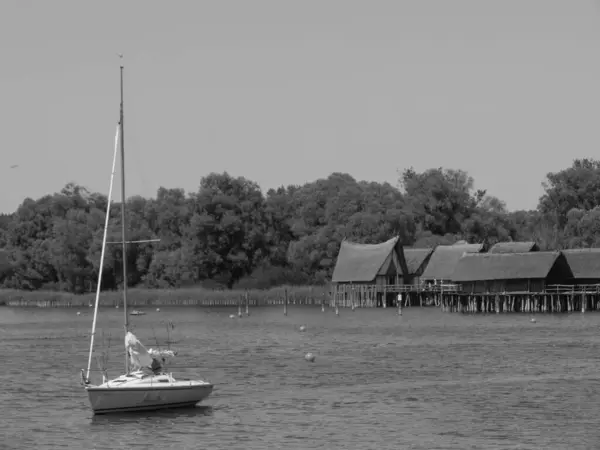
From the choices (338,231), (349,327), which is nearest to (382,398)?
(349,327)

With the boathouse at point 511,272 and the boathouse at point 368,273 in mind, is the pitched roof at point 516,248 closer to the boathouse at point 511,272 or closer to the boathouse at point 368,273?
the boathouse at point 511,272

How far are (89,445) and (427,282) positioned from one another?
310 feet

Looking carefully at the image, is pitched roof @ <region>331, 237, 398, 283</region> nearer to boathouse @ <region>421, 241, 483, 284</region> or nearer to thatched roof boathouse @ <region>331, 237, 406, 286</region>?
thatched roof boathouse @ <region>331, 237, 406, 286</region>

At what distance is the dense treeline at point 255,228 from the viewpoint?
5502 inches

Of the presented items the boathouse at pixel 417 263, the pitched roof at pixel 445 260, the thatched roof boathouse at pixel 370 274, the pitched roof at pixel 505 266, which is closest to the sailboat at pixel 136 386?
the pitched roof at pixel 505 266

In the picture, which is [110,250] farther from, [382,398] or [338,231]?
[382,398]

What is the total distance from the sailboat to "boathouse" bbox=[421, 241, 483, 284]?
8452 cm

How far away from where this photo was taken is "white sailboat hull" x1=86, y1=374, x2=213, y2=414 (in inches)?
1442

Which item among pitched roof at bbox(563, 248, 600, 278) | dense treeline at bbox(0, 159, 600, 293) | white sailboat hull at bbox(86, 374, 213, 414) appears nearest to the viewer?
white sailboat hull at bbox(86, 374, 213, 414)

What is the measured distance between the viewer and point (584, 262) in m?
108

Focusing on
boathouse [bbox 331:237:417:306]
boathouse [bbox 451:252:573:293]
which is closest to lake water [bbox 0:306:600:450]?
boathouse [bbox 451:252:573:293]

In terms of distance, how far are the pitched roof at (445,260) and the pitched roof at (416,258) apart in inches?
97.4

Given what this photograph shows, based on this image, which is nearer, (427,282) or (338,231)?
(427,282)

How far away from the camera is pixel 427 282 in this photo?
414 ft
